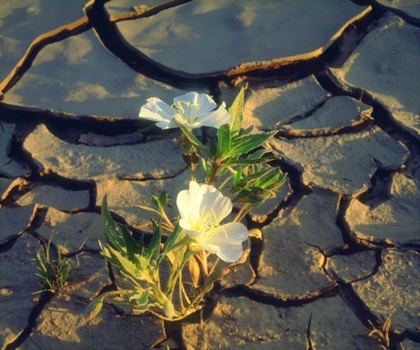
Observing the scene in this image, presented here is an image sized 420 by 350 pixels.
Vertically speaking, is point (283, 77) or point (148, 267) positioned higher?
point (148, 267)

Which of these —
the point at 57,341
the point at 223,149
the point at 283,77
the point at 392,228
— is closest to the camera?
the point at 223,149

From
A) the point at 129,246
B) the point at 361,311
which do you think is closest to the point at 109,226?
the point at 129,246

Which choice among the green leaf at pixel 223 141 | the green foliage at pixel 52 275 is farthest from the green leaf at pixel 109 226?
the green foliage at pixel 52 275

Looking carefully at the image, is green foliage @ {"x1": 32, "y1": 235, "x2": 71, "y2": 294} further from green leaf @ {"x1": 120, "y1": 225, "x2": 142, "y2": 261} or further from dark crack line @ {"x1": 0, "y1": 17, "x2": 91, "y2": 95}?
dark crack line @ {"x1": 0, "y1": 17, "x2": 91, "y2": 95}

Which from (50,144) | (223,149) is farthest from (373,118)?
(50,144)

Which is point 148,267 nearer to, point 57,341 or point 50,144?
point 57,341

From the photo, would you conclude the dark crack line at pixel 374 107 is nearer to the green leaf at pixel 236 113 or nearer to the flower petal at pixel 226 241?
the green leaf at pixel 236 113
